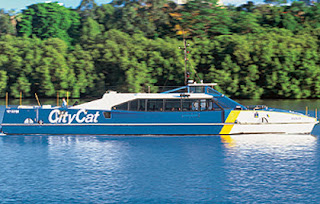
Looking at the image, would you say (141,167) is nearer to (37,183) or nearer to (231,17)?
(37,183)

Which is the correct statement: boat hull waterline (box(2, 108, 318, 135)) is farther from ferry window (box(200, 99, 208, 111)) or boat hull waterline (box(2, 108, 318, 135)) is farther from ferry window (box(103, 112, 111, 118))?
ferry window (box(200, 99, 208, 111))

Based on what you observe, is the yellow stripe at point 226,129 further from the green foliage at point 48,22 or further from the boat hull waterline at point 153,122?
the green foliage at point 48,22

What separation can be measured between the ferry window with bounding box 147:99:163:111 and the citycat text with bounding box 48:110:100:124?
3402 millimetres

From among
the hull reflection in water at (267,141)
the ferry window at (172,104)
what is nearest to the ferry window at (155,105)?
the ferry window at (172,104)

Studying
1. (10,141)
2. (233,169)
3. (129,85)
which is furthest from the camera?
(129,85)

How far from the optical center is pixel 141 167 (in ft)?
71.9

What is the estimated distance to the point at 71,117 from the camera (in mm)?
28625

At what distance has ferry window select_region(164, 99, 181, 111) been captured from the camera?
2855 cm

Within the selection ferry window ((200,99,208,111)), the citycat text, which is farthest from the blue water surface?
ferry window ((200,99,208,111))

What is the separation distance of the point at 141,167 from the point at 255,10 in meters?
58.6

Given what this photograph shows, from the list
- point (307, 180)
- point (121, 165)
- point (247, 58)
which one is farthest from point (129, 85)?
point (307, 180)

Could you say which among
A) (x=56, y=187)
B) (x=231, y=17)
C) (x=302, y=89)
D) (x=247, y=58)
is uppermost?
(x=231, y=17)

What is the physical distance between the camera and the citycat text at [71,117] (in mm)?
28516

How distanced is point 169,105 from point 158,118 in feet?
3.72
